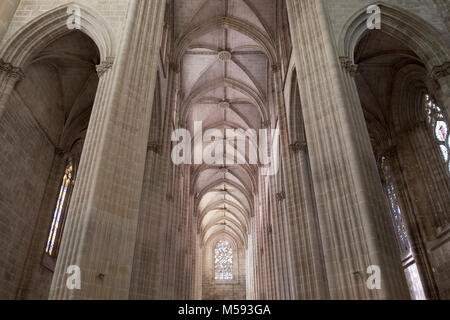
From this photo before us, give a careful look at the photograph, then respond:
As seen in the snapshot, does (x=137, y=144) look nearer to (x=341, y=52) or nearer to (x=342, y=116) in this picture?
(x=342, y=116)

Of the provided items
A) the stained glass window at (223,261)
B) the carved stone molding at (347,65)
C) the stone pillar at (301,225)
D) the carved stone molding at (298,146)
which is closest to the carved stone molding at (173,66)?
the stone pillar at (301,225)

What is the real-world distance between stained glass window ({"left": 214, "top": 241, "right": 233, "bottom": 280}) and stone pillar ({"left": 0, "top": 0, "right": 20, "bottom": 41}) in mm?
37001

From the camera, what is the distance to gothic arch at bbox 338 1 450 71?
10289 millimetres

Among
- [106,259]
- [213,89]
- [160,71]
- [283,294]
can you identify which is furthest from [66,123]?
[283,294]

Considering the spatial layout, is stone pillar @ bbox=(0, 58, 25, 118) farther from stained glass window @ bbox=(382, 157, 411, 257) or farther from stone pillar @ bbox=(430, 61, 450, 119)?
stained glass window @ bbox=(382, 157, 411, 257)

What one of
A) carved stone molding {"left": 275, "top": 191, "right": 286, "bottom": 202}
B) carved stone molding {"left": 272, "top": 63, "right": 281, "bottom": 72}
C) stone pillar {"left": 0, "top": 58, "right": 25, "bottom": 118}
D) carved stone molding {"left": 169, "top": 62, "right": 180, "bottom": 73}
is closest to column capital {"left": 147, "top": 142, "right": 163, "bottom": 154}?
carved stone molding {"left": 169, "top": 62, "right": 180, "bottom": 73}

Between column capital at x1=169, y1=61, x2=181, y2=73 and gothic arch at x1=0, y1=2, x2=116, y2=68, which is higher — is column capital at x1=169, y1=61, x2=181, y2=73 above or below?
above

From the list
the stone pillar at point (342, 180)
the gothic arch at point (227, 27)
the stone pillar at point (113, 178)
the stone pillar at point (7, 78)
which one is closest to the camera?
the stone pillar at point (113, 178)

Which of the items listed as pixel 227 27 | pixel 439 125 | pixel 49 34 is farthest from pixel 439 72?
pixel 227 27

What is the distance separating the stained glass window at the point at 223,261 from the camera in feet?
139

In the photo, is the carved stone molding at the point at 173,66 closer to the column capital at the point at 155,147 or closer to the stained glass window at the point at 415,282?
the column capital at the point at 155,147

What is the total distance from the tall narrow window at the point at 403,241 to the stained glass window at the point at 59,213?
49.0ft

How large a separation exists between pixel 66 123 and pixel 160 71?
16.0 ft

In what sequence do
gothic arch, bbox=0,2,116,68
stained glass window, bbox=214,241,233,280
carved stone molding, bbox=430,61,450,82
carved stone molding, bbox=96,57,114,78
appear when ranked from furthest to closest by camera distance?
stained glass window, bbox=214,241,233,280 → gothic arch, bbox=0,2,116,68 → carved stone molding, bbox=430,61,450,82 → carved stone molding, bbox=96,57,114,78
